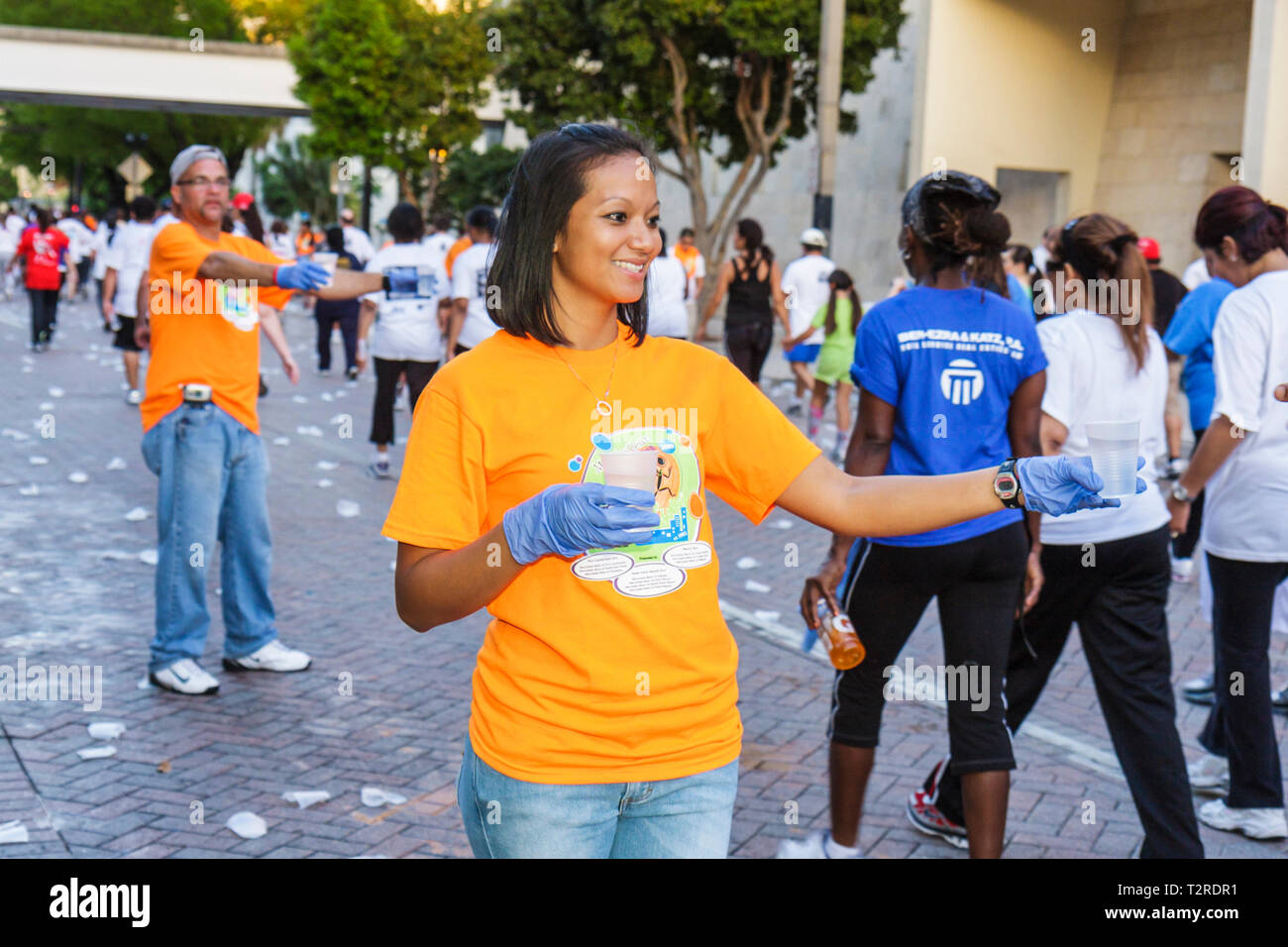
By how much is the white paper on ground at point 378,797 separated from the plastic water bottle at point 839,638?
1.63 m

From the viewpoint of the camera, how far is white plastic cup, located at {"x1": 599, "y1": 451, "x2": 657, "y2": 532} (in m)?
2.21

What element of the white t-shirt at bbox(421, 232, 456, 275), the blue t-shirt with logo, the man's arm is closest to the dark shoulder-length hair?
the blue t-shirt with logo

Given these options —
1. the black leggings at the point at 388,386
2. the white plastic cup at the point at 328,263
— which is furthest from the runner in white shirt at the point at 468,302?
the white plastic cup at the point at 328,263

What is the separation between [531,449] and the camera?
2381mm

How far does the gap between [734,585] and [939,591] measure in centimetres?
410

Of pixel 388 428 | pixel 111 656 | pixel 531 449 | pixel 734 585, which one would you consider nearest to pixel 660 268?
pixel 388 428

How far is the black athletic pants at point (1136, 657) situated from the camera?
13.0ft

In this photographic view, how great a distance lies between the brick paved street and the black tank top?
4343mm

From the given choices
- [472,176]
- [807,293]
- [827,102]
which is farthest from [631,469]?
[472,176]

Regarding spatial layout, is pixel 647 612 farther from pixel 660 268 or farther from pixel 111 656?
pixel 660 268

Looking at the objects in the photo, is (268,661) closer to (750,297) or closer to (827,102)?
(750,297)

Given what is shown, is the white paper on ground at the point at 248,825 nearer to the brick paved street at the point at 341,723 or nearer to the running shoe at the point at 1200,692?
the brick paved street at the point at 341,723

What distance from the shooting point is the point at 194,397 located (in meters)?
5.68

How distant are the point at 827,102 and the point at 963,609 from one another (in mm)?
12476
